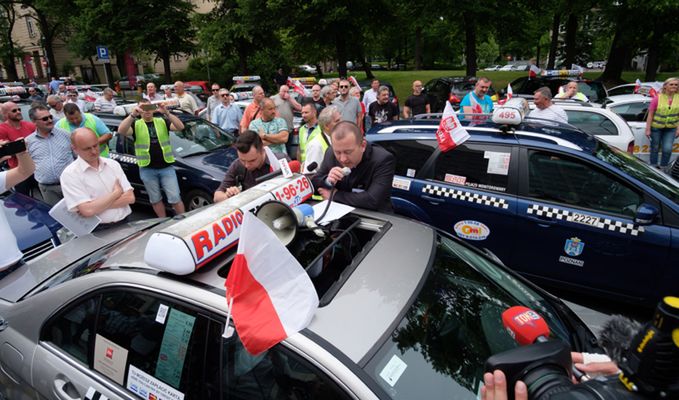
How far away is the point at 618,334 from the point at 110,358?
207 centimetres

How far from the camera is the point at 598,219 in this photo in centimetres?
344

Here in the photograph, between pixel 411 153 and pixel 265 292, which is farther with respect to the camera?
pixel 411 153

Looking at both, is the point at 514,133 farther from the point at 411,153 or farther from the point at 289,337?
the point at 289,337

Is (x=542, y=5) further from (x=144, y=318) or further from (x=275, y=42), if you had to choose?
(x=144, y=318)

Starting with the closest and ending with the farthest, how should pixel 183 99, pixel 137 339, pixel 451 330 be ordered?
pixel 451 330
pixel 137 339
pixel 183 99

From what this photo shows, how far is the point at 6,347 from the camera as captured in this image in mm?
2322

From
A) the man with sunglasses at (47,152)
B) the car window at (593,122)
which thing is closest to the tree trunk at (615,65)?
the car window at (593,122)

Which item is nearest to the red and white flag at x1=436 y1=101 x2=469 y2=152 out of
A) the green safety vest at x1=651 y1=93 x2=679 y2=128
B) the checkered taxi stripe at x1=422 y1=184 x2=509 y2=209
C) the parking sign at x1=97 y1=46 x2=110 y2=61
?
the checkered taxi stripe at x1=422 y1=184 x2=509 y2=209

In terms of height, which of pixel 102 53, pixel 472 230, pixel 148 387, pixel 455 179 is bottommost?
pixel 472 230

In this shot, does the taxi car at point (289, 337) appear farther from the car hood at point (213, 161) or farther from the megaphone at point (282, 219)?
the car hood at point (213, 161)

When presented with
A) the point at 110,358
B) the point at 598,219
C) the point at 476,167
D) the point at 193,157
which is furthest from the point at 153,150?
the point at 598,219

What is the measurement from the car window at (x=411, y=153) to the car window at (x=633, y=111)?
19.8 feet

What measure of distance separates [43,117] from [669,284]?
6.66 metres

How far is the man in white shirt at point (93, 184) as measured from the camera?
11.5ft
